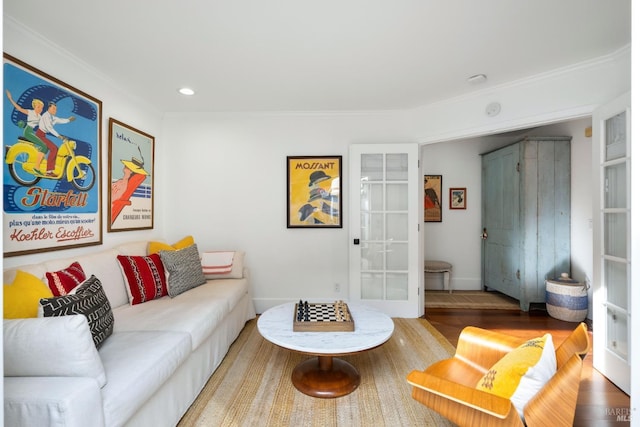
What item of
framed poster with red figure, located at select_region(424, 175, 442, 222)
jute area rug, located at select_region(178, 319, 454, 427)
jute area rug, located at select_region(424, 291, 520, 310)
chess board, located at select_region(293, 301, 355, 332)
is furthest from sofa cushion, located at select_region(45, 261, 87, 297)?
framed poster with red figure, located at select_region(424, 175, 442, 222)

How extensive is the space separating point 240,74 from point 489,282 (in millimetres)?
4283

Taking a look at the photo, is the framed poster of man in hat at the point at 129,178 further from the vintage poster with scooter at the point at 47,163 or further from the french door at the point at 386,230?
the french door at the point at 386,230

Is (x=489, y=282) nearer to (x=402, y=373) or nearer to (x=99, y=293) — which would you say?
(x=402, y=373)

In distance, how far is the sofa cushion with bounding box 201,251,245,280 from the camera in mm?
3100

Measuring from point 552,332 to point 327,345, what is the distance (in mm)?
2619

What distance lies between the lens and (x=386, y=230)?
348cm

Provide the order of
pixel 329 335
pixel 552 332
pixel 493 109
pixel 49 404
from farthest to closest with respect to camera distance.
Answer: pixel 552 332, pixel 493 109, pixel 329 335, pixel 49 404

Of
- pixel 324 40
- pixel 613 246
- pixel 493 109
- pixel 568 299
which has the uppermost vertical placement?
pixel 324 40

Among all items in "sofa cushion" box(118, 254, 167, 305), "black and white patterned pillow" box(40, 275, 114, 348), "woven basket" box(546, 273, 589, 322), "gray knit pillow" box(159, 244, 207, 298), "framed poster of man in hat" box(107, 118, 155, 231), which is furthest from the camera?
"woven basket" box(546, 273, 589, 322)

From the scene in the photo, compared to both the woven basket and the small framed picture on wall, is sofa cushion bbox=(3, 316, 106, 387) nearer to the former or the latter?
the woven basket

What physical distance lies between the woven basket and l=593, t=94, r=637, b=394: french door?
105 centimetres

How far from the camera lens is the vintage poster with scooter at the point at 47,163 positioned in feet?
6.19

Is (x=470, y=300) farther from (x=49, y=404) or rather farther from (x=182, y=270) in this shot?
(x=49, y=404)

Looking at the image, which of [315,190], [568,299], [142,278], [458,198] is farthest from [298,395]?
[458,198]
